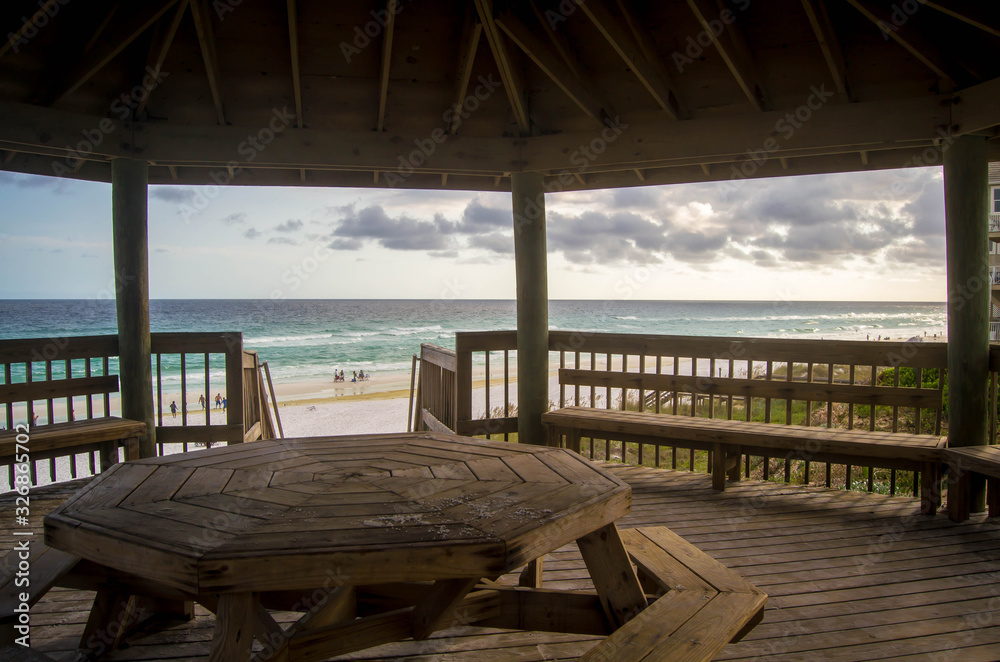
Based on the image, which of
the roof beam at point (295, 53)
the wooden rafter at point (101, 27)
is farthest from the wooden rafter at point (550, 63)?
the wooden rafter at point (101, 27)

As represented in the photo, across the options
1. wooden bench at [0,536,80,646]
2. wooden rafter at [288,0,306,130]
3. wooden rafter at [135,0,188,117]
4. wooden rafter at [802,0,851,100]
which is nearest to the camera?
wooden bench at [0,536,80,646]

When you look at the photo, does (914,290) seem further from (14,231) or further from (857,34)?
(14,231)

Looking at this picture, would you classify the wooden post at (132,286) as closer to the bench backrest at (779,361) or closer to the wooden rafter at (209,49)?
the wooden rafter at (209,49)

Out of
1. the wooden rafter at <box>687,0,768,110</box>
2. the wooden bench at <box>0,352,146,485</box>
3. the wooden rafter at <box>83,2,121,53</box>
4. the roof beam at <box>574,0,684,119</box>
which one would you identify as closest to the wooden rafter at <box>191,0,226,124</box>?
the wooden rafter at <box>83,2,121,53</box>

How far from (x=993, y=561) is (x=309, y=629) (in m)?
3.13

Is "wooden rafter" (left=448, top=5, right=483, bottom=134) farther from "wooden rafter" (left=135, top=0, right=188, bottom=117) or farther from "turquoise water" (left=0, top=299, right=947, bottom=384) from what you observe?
"turquoise water" (left=0, top=299, right=947, bottom=384)

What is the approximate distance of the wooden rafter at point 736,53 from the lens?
3514mm

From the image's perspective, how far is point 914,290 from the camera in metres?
51.6

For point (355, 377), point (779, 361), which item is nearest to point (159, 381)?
point (779, 361)

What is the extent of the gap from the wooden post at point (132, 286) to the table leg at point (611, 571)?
361 centimetres

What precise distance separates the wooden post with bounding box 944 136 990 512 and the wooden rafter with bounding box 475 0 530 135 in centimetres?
270

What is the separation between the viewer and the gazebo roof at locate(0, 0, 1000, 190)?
3.52 metres

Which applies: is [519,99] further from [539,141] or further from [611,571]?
[611,571]

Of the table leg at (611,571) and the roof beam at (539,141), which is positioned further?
the roof beam at (539,141)
